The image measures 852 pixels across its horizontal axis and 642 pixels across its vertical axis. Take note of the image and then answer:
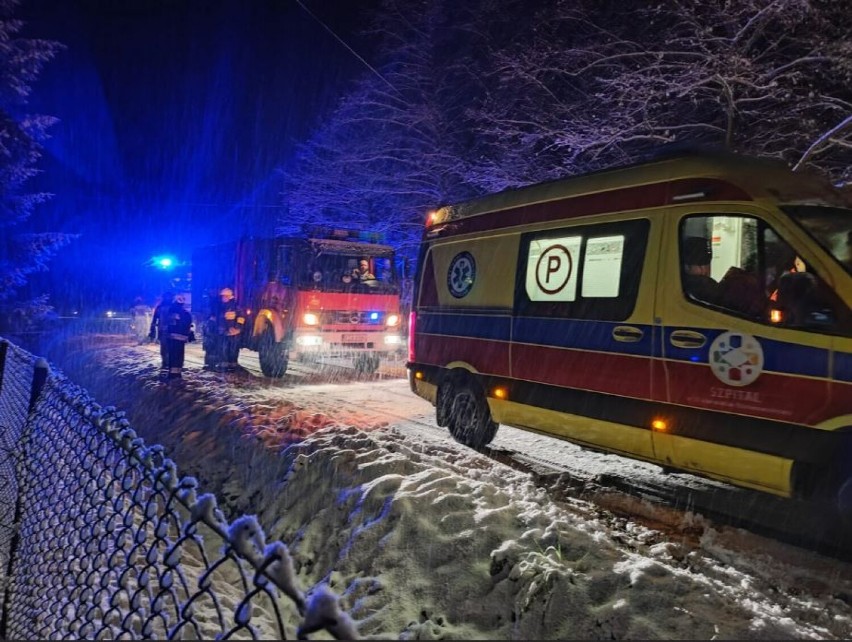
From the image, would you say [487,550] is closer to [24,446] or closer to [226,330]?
[24,446]

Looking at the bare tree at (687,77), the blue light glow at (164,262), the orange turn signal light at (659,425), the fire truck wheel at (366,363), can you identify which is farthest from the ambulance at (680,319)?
the blue light glow at (164,262)

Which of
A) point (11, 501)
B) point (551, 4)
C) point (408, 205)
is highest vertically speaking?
point (551, 4)

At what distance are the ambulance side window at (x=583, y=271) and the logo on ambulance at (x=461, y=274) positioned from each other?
0.80 metres

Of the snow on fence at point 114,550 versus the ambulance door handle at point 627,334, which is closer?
the snow on fence at point 114,550

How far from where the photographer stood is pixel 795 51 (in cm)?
965

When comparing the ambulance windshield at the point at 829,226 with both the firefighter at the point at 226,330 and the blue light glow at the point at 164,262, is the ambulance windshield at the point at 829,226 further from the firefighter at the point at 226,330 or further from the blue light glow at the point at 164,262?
the blue light glow at the point at 164,262

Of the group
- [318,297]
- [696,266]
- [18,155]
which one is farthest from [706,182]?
[18,155]

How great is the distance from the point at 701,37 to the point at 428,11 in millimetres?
9150

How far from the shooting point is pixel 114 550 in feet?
7.07

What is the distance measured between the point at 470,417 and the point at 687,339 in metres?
2.86

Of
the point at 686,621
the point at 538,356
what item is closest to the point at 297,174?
the point at 538,356

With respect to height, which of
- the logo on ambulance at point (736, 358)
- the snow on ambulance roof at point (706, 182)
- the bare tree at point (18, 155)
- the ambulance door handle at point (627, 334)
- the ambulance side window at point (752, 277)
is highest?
the bare tree at point (18, 155)

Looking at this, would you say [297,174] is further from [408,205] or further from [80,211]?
[80,211]

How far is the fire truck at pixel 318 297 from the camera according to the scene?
11227 millimetres
